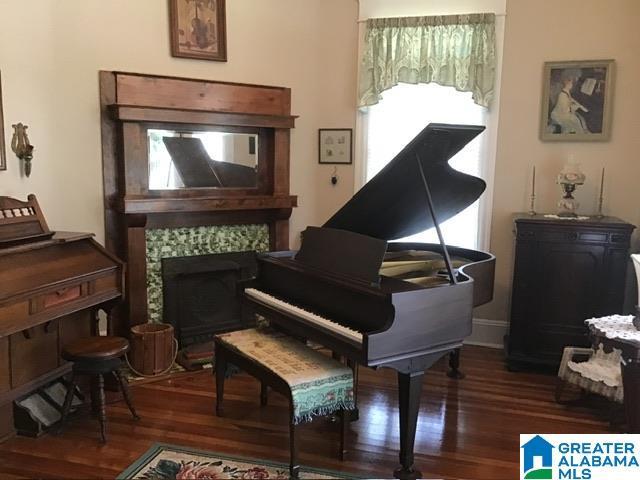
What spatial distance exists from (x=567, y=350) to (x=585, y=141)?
Result: 1661mm

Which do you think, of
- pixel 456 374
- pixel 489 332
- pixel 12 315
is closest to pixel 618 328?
pixel 456 374

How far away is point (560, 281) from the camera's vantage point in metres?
4.10

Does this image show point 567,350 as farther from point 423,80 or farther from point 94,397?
point 94,397

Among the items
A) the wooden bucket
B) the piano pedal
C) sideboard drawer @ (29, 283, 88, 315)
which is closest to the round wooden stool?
sideboard drawer @ (29, 283, 88, 315)

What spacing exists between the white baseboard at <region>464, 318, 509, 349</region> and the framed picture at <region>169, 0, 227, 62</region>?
299 centimetres

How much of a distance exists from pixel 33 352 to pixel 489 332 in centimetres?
341

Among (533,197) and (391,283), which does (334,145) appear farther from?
(391,283)

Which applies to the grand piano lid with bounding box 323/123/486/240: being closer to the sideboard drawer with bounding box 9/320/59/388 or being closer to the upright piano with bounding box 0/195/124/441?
the upright piano with bounding box 0/195/124/441

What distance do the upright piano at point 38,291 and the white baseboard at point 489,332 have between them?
2891mm

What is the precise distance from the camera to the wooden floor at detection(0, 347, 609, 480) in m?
2.92

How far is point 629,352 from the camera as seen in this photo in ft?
10.1

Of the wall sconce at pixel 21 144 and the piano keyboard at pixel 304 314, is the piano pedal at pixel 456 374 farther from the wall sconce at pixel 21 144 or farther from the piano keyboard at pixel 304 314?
the wall sconce at pixel 21 144

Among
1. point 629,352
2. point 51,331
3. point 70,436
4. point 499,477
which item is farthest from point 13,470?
point 629,352

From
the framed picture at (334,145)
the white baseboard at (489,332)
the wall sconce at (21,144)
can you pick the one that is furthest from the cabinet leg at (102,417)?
the white baseboard at (489,332)
